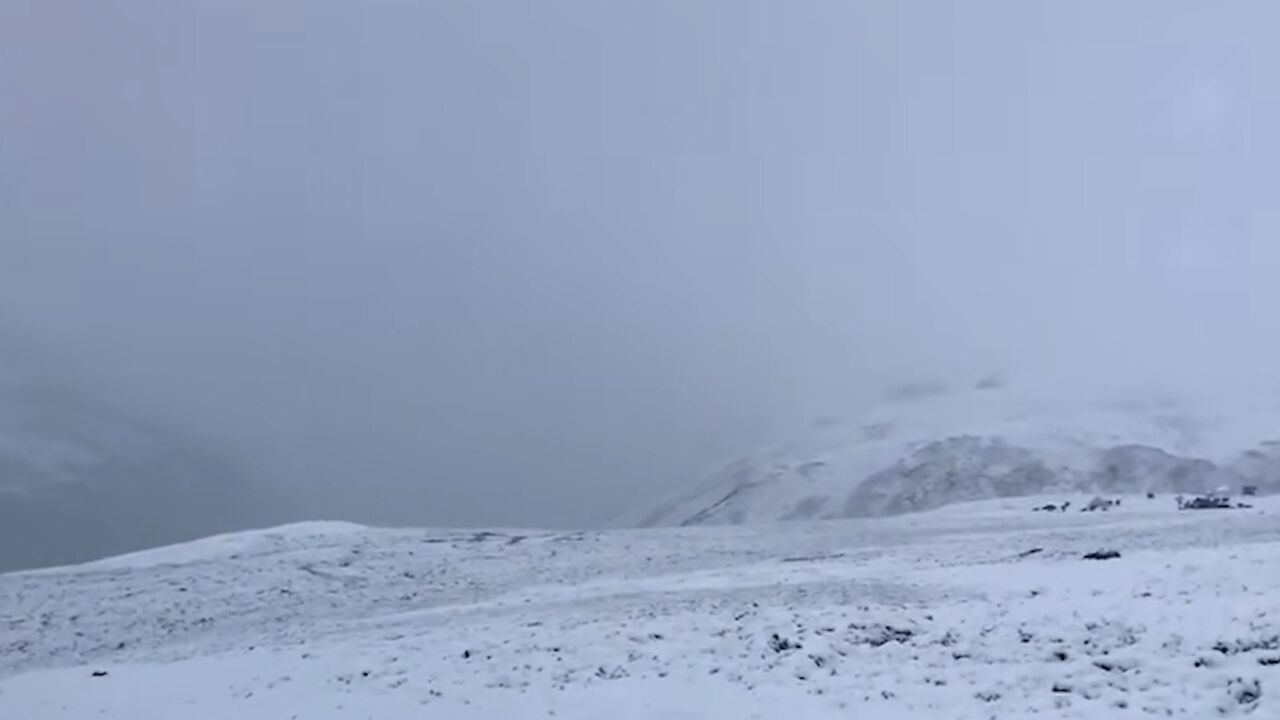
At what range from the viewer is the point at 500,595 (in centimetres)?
3466

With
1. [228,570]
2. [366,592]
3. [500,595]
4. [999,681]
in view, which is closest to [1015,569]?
[999,681]

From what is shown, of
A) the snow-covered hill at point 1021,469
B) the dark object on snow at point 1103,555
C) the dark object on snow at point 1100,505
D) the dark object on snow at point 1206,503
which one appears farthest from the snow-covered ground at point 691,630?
the snow-covered hill at point 1021,469

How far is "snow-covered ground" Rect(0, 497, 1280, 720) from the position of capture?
19906 mm

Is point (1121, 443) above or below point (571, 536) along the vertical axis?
above

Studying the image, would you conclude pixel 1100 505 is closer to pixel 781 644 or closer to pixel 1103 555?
pixel 1103 555

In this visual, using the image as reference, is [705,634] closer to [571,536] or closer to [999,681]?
[999,681]

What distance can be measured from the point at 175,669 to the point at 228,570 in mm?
14945

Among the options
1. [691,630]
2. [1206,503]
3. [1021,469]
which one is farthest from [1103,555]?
[1021,469]

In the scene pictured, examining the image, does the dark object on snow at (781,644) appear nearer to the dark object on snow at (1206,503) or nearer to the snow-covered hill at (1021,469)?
the dark object on snow at (1206,503)

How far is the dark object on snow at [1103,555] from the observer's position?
30536 mm

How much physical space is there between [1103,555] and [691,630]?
40.5 ft

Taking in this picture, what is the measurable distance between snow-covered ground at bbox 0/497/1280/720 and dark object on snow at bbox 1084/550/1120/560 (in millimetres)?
580

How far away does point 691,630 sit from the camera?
2528 cm

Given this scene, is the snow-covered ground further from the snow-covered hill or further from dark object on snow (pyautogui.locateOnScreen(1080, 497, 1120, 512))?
the snow-covered hill
